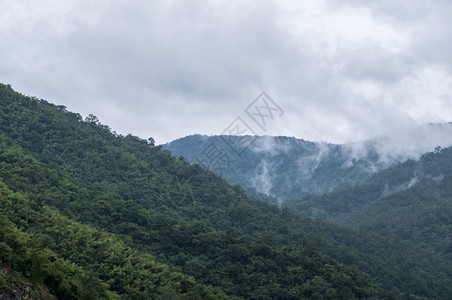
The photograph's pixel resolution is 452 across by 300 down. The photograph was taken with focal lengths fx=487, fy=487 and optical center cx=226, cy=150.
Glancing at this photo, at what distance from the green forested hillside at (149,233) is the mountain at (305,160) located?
155 ft

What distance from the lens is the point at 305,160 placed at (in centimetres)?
11588

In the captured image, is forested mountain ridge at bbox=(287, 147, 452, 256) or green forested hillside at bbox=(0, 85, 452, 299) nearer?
green forested hillside at bbox=(0, 85, 452, 299)

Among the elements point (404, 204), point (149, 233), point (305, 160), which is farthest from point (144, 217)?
point (305, 160)

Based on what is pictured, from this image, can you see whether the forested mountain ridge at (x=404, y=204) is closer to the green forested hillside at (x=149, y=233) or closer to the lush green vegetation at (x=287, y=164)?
the green forested hillside at (x=149, y=233)

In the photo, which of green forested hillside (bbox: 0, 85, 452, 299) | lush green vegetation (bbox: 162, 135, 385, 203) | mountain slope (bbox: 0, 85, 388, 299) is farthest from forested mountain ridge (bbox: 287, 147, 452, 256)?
mountain slope (bbox: 0, 85, 388, 299)

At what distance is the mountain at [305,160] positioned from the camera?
347 ft

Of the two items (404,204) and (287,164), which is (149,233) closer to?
(404,204)

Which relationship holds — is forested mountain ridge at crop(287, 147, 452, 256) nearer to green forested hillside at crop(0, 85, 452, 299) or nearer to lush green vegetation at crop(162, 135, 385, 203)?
green forested hillside at crop(0, 85, 452, 299)

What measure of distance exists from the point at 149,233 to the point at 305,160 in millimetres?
83786

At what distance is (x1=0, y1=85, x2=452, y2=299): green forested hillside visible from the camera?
26812mm

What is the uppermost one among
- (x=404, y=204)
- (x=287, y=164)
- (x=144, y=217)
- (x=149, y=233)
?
(x=287, y=164)

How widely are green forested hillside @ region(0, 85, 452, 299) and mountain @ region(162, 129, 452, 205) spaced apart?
4723 centimetres

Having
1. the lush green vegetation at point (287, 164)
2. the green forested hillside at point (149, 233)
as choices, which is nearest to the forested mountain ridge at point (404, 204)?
the green forested hillside at point (149, 233)

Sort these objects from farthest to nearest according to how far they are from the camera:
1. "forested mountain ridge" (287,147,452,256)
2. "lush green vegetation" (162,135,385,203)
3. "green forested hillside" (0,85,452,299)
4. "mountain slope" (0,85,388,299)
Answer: "lush green vegetation" (162,135,385,203)
"forested mountain ridge" (287,147,452,256)
"mountain slope" (0,85,388,299)
"green forested hillside" (0,85,452,299)
